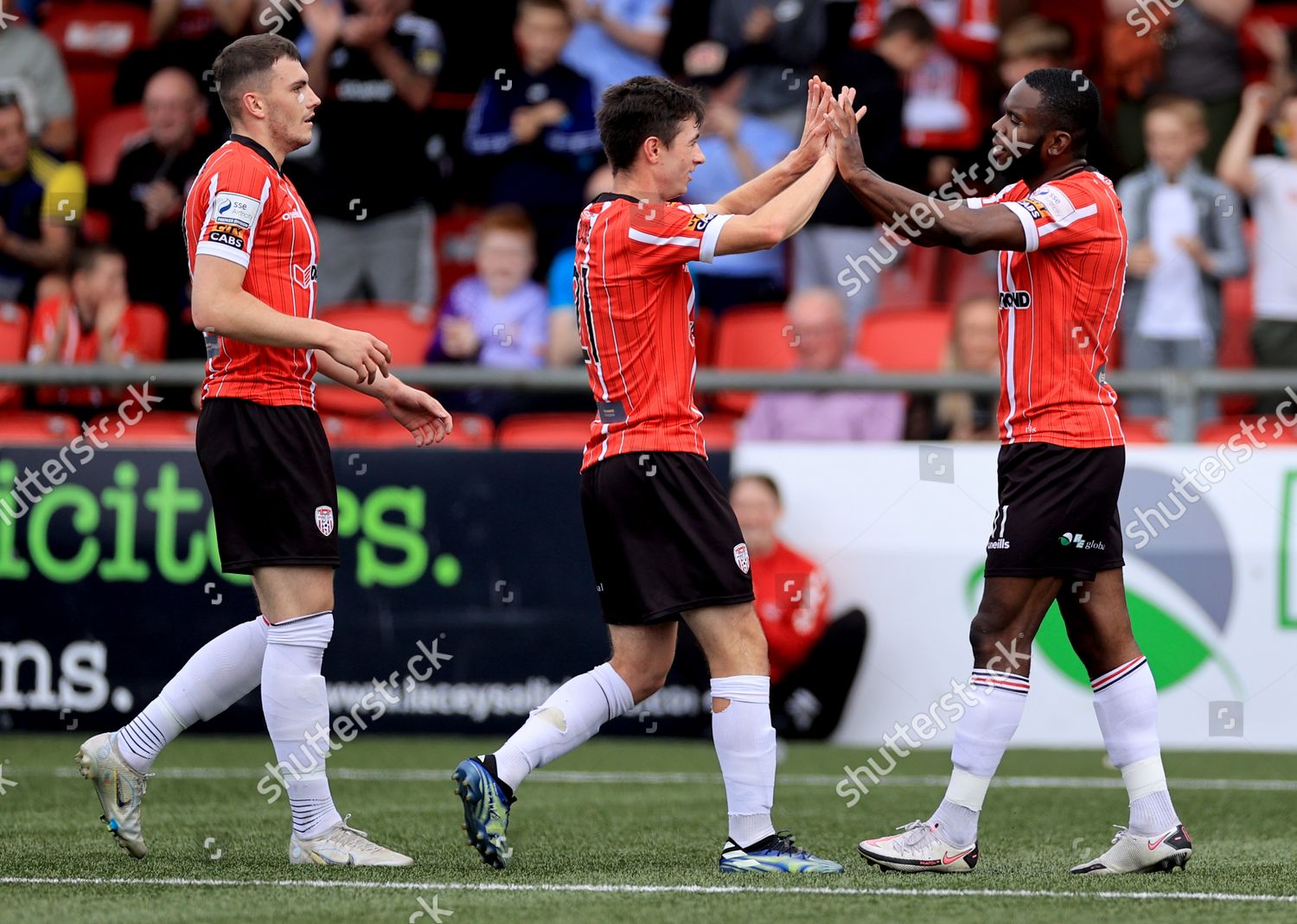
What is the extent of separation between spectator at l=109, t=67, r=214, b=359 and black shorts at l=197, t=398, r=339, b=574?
5776mm

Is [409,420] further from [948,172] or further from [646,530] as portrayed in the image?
[948,172]

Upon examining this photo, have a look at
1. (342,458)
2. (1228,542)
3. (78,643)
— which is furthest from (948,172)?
(78,643)

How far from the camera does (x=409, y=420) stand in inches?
229

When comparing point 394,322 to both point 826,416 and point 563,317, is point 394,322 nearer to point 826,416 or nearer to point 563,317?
point 563,317

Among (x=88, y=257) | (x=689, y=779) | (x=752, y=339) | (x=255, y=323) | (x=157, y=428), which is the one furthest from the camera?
(x=752, y=339)

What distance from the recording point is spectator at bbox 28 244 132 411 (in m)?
10.3

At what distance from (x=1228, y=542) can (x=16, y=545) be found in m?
5.78

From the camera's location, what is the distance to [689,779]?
779 centimetres

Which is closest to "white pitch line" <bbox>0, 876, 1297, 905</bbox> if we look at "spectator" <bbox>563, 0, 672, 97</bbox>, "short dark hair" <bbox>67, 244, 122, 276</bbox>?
"short dark hair" <bbox>67, 244, 122, 276</bbox>

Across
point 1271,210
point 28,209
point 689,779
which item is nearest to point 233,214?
point 689,779

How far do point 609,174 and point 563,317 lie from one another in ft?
3.55

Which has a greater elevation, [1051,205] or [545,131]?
[545,131]

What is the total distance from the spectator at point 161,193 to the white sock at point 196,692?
5.70 metres

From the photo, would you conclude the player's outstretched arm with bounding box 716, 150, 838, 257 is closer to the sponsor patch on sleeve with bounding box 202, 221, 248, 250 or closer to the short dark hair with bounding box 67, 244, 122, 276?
the sponsor patch on sleeve with bounding box 202, 221, 248, 250
